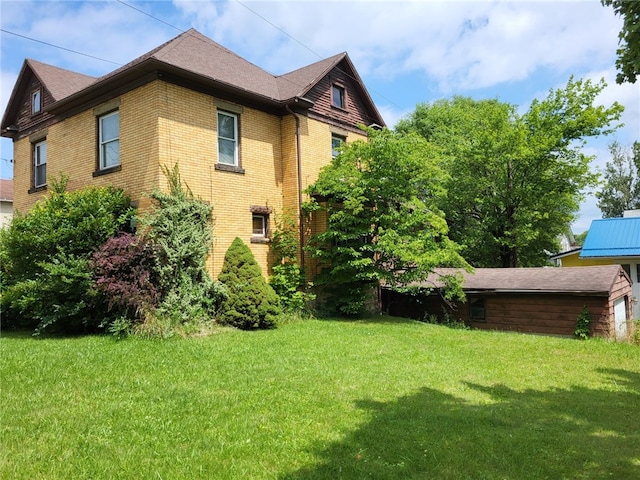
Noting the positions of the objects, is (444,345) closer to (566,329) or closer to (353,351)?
(353,351)

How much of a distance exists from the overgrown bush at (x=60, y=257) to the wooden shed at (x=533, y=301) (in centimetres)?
1158

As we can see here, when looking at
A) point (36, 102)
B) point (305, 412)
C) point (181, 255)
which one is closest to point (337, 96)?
point (181, 255)

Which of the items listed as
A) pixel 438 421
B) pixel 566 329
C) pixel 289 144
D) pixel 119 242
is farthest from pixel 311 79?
pixel 438 421

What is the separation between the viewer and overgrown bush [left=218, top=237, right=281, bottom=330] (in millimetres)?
12174

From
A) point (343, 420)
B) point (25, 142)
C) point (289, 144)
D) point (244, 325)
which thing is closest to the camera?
point (343, 420)

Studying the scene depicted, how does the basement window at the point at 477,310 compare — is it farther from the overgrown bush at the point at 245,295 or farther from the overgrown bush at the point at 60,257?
the overgrown bush at the point at 60,257

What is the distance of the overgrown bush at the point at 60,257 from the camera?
1067cm

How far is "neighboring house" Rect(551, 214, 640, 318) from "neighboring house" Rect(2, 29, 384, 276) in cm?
1523

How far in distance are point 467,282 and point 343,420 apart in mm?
14534

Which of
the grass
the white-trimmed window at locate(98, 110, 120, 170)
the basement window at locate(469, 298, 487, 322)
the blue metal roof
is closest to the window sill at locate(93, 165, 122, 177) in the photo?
the white-trimmed window at locate(98, 110, 120, 170)

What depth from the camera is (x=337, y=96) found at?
1786 cm

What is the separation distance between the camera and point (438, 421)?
5461mm

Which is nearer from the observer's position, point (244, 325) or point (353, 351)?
point (353, 351)

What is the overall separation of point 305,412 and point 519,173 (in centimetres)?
2315
